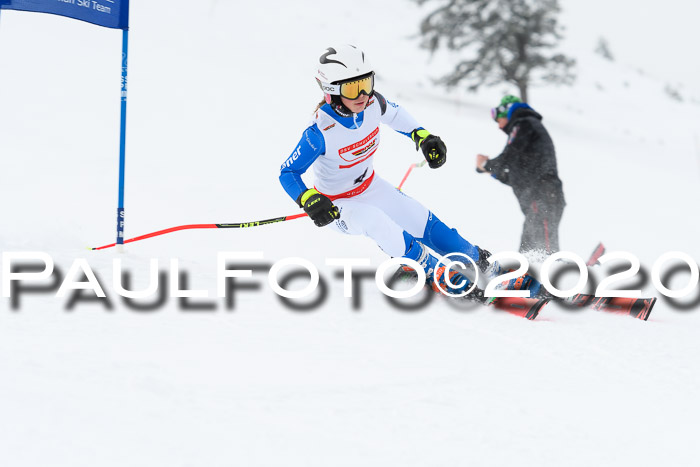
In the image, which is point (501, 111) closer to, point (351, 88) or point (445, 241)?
point (445, 241)

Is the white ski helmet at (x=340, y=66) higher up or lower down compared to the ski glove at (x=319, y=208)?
higher up

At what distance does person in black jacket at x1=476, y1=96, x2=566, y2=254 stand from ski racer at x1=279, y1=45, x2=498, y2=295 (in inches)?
71.1

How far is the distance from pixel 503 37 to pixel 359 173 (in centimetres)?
1980

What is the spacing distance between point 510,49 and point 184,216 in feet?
58.8

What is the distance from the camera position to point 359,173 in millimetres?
→ 4898

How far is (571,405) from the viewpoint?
288 centimetres

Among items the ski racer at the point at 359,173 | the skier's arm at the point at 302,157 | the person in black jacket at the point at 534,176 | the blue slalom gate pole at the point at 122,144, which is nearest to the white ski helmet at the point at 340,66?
the ski racer at the point at 359,173

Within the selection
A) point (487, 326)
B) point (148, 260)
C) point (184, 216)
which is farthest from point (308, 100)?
point (487, 326)

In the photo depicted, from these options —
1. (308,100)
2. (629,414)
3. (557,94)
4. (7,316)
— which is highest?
(557,94)

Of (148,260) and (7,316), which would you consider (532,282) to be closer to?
(148,260)

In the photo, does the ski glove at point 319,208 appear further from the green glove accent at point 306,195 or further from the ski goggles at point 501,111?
the ski goggles at point 501,111

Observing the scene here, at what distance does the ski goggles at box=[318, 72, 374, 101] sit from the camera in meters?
4.41

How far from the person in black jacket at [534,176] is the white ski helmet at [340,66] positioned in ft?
8.44

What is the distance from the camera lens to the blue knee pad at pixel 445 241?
5.03 metres
